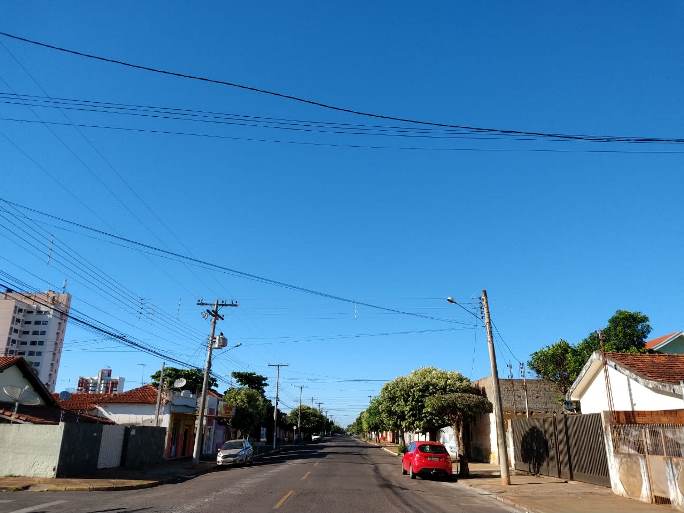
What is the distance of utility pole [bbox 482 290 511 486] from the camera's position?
2010 cm

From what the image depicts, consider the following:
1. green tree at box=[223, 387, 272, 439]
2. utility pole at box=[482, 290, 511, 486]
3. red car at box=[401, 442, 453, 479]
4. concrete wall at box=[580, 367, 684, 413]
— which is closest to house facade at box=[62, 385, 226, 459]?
green tree at box=[223, 387, 272, 439]

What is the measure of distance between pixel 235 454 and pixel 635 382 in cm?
2392

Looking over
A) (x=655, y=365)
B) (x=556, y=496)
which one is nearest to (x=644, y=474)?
(x=556, y=496)

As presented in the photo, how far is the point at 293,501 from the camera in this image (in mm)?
13906

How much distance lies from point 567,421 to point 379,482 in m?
8.16

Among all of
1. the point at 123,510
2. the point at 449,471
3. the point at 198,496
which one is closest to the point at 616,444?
the point at 449,471

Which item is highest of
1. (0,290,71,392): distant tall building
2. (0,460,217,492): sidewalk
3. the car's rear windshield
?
(0,290,71,392): distant tall building

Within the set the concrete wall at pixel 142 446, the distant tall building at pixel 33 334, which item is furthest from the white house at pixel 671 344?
the distant tall building at pixel 33 334

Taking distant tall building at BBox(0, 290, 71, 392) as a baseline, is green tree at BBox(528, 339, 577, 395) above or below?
below

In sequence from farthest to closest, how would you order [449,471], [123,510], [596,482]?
[449,471] → [596,482] → [123,510]

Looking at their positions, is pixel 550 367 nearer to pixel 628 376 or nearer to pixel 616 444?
pixel 628 376

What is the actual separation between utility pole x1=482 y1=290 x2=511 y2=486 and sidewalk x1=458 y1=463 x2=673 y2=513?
2.06ft

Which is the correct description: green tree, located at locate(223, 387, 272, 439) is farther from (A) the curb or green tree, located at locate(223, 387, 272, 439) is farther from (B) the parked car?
(A) the curb

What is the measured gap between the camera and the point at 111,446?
26.5 m
